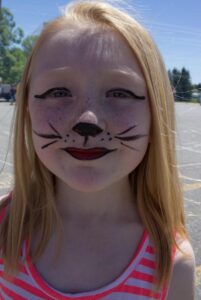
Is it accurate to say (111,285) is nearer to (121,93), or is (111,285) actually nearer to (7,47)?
(121,93)

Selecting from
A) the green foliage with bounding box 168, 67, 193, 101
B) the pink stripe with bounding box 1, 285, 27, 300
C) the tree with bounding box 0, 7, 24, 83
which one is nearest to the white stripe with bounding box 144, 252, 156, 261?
the pink stripe with bounding box 1, 285, 27, 300

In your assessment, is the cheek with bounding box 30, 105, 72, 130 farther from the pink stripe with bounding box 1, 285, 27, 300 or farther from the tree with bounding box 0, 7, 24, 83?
the tree with bounding box 0, 7, 24, 83

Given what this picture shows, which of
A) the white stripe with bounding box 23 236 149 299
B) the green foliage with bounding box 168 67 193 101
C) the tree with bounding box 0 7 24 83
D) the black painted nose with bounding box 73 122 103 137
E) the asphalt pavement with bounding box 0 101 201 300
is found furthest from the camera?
the tree with bounding box 0 7 24 83

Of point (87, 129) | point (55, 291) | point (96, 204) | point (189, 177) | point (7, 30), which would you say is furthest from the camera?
point (7, 30)

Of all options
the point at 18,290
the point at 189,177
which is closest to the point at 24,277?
the point at 18,290

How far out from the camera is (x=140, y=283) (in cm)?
126

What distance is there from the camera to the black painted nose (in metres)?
1.09

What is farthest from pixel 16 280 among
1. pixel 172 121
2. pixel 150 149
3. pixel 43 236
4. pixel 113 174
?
pixel 172 121

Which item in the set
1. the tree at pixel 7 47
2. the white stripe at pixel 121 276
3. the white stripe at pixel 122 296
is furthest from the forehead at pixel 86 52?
the tree at pixel 7 47

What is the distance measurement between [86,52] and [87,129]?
216 millimetres

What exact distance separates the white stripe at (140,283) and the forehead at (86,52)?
610 millimetres

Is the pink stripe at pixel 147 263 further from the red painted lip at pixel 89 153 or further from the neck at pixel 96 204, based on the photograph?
the red painted lip at pixel 89 153

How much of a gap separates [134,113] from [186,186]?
448 centimetres

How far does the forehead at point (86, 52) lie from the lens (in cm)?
113
